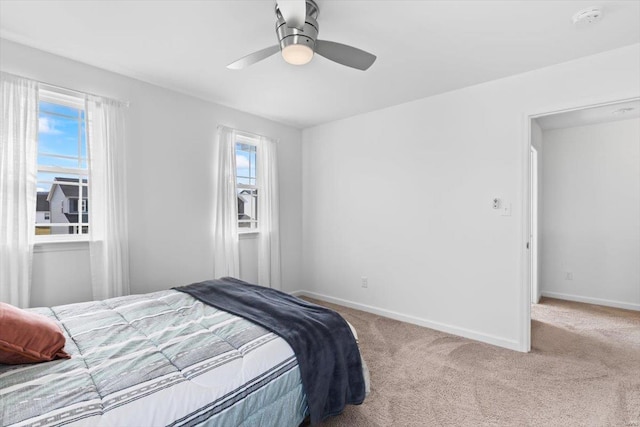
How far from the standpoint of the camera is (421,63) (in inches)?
105

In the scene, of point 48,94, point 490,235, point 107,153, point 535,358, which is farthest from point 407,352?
point 48,94

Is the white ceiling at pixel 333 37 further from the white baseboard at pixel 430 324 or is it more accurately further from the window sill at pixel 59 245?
the white baseboard at pixel 430 324

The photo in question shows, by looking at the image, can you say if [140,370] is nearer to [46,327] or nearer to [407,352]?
[46,327]

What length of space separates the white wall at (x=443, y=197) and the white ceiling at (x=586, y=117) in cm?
122

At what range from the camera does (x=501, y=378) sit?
2.36 m

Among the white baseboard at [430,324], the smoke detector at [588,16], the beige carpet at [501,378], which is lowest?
the beige carpet at [501,378]

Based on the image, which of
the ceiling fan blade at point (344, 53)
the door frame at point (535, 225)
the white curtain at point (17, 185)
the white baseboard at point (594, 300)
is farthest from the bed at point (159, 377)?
the white baseboard at point (594, 300)

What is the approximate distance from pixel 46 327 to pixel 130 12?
74.6 inches

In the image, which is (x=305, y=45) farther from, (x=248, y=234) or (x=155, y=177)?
(x=248, y=234)

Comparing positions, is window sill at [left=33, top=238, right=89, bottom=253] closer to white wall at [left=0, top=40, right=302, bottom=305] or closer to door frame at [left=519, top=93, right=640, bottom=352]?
white wall at [left=0, top=40, right=302, bottom=305]

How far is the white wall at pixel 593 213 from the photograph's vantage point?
159 inches

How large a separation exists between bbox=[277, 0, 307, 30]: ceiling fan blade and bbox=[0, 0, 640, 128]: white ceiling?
1.31ft

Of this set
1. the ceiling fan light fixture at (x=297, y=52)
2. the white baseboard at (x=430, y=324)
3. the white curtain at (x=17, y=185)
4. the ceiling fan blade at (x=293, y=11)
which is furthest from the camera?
the white baseboard at (x=430, y=324)

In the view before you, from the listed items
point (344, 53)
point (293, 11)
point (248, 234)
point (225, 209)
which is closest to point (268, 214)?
point (248, 234)
